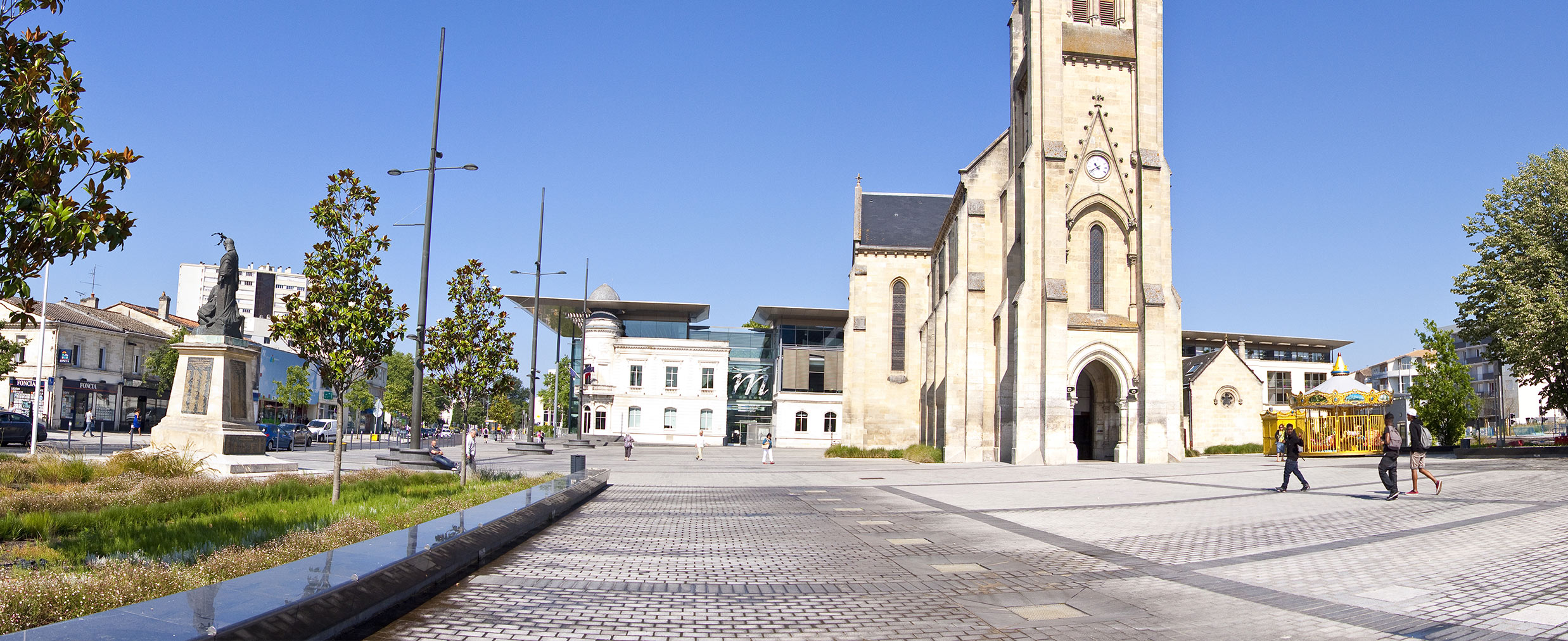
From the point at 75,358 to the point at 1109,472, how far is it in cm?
5835

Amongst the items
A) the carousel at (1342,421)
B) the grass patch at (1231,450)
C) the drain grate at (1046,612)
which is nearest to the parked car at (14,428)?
the drain grate at (1046,612)

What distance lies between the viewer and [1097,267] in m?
35.4

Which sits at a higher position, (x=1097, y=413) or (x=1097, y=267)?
(x=1097, y=267)

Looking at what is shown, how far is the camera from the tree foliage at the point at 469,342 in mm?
21656

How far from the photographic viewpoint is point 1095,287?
1396 inches

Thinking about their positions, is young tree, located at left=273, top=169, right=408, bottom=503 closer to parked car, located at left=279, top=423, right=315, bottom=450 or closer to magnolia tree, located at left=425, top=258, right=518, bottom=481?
magnolia tree, located at left=425, top=258, right=518, bottom=481

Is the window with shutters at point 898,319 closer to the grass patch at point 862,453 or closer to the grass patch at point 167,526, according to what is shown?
the grass patch at point 862,453

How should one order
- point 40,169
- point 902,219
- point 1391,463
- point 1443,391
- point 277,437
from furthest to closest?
1. point 902,219
2. point 1443,391
3. point 277,437
4. point 1391,463
5. point 40,169

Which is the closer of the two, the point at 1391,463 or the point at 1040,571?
the point at 1040,571

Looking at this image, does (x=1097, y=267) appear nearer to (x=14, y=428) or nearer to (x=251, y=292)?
(x=14, y=428)

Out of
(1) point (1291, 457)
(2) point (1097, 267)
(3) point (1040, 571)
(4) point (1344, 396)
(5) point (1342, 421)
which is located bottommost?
(3) point (1040, 571)

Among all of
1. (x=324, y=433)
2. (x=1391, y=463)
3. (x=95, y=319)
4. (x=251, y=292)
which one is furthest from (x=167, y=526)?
(x=251, y=292)

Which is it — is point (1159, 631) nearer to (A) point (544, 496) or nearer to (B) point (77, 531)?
(A) point (544, 496)

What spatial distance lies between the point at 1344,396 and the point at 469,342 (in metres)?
31.5
